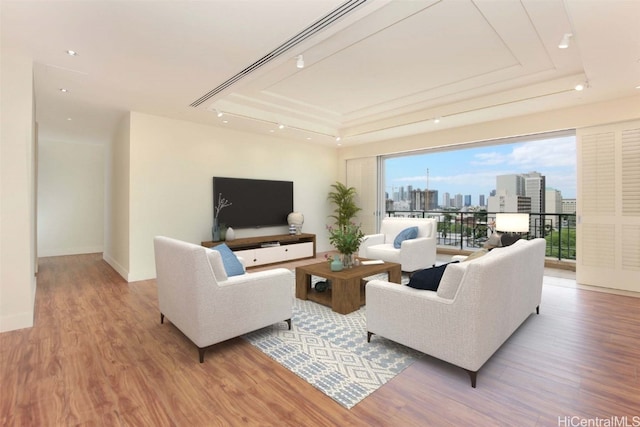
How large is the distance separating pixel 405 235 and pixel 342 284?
2197mm

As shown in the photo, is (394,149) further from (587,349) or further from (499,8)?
(587,349)

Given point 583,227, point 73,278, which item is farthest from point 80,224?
point 583,227

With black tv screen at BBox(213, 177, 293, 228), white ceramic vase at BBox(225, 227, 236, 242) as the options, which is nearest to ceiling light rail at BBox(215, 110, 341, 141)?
black tv screen at BBox(213, 177, 293, 228)

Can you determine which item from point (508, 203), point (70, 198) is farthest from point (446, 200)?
point (70, 198)

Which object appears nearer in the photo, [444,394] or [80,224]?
[444,394]

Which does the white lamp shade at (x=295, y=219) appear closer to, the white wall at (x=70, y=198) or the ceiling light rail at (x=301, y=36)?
the ceiling light rail at (x=301, y=36)

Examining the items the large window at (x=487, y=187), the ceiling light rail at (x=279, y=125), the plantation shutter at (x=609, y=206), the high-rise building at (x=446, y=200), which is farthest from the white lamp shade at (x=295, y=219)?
the plantation shutter at (x=609, y=206)

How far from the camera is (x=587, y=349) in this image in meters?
2.51

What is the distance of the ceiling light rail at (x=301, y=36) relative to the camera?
2.21 m

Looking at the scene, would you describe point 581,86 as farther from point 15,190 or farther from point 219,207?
point 15,190

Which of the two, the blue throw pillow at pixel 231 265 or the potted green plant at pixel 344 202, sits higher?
the potted green plant at pixel 344 202

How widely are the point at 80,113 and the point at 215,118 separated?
6.70 ft

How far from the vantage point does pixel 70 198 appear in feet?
23.9

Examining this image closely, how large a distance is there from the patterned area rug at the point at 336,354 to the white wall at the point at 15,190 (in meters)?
2.30
